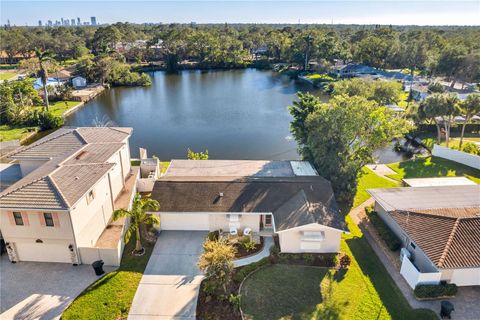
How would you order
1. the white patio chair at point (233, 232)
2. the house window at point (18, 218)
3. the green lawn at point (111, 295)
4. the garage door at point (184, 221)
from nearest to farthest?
the green lawn at point (111, 295) < the house window at point (18, 218) < the white patio chair at point (233, 232) < the garage door at point (184, 221)

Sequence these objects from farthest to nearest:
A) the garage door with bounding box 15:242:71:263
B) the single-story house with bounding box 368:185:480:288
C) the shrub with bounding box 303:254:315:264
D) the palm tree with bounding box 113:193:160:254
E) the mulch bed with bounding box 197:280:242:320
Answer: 1. the palm tree with bounding box 113:193:160:254
2. the shrub with bounding box 303:254:315:264
3. the garage door with bounding box 15:242:71:263
4. the single-story house with bounding box 368:185:480:288
5. the mulch bed with bounding box 197:280:242:320

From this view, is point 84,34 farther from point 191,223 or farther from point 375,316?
point 375,316

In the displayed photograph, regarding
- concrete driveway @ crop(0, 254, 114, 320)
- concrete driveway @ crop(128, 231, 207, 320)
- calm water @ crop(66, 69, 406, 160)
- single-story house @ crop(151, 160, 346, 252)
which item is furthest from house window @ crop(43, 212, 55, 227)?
calm water @ crop(66, 69, 406, 160)

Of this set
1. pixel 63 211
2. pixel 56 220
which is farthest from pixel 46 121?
pixel 63 211

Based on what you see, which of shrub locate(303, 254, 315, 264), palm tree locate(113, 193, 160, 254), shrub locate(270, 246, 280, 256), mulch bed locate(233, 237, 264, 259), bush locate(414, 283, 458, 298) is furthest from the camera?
mulch bed locate(233, 237, 264, 259)

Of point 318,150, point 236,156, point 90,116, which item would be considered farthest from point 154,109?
point 318,150

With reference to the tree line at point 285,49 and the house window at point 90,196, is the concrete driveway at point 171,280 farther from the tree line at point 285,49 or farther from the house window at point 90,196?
the tree line at point 285,49

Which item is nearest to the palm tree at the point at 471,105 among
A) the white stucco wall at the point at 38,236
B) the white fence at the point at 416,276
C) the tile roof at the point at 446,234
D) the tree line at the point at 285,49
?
the tile roof at the point at 446,234

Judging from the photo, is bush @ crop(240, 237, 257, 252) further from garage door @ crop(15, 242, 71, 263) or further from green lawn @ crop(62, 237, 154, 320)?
garage door @ crop(15, 242, 71, 263)
